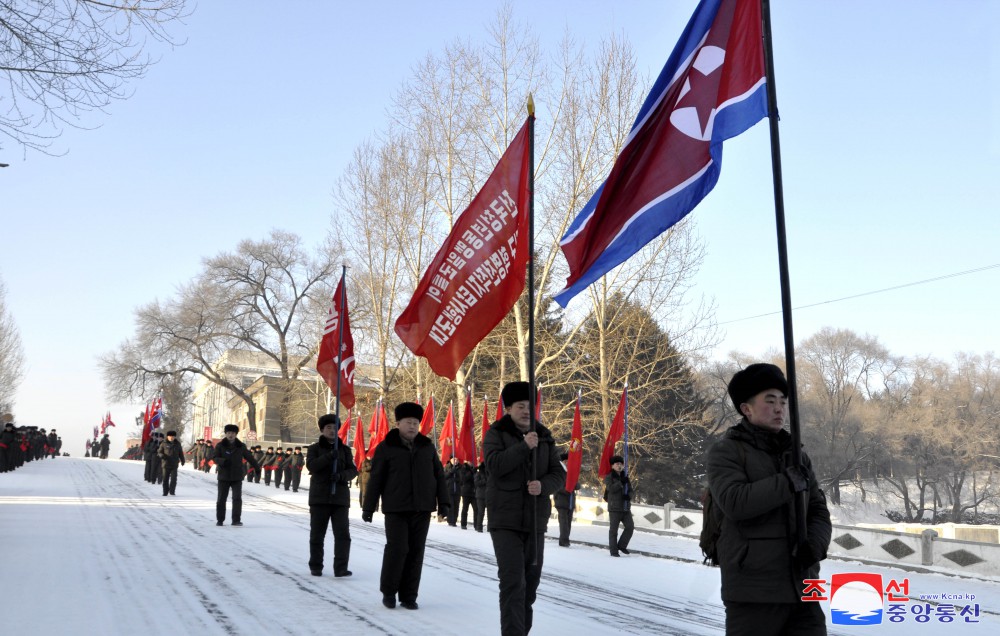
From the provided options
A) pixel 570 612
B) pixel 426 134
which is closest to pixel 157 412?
pixel 426 134

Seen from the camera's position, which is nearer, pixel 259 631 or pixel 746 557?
pixel 746 557

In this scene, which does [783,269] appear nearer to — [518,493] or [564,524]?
[518,493]

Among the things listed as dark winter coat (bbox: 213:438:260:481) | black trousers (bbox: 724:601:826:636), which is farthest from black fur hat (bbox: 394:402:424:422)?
dark winter coat (bbox: 213:438:260:481)

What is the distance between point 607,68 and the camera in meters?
28.3

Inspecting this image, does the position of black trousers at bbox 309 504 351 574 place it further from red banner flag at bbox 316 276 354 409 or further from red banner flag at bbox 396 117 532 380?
red banner flag at bbox 316 276 354 409

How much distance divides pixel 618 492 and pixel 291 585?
866 centimetres

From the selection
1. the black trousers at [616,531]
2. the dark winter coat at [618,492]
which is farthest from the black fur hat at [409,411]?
the dark winter coat at [618,492]

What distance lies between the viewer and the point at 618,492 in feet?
57.2

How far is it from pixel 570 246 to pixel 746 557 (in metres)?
3.19

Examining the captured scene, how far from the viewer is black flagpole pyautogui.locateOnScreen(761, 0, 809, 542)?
3980mm

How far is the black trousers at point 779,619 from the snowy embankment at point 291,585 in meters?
4.15

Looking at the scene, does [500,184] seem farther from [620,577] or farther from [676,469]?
[676,469]

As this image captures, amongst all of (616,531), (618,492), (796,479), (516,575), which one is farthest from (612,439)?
(796,479)

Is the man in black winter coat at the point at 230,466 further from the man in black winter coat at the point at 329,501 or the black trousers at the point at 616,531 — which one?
the black trousers at the point at 616,531
